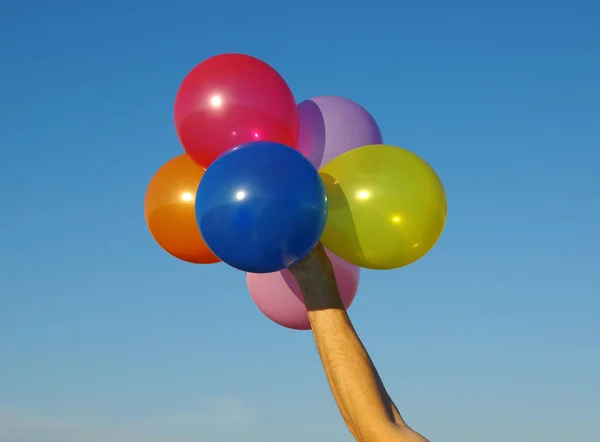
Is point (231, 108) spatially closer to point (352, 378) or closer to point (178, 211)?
point (178, 211)

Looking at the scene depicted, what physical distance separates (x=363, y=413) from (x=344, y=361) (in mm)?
252

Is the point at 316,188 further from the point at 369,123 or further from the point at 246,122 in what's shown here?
the point at 369,123

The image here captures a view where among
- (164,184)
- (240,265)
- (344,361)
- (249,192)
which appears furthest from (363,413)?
(164,184)

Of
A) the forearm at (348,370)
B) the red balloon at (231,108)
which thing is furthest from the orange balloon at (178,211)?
the forearm at (348,370)

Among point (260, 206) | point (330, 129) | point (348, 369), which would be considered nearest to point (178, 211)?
point (330, 129)

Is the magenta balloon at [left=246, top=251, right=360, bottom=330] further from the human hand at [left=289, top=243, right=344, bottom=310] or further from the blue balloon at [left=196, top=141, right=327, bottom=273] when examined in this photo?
the blue balloon at [left=196, top=141, right=327, bottom=273]

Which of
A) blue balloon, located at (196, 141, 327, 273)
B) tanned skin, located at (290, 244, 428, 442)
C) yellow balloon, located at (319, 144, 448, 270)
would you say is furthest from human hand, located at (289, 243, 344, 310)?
blue balloon, located at (196, 141, 327, 273)

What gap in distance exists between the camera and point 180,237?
4.18 meters

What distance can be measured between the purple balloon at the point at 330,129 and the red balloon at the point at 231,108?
0.26m

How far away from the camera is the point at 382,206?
11.7ft

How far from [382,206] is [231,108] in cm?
92

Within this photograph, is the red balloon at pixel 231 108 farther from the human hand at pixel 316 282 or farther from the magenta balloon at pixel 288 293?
the magenta balloon at pixel 288 293

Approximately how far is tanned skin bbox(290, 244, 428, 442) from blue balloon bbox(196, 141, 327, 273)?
0.32m

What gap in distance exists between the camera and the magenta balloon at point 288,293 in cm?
439
